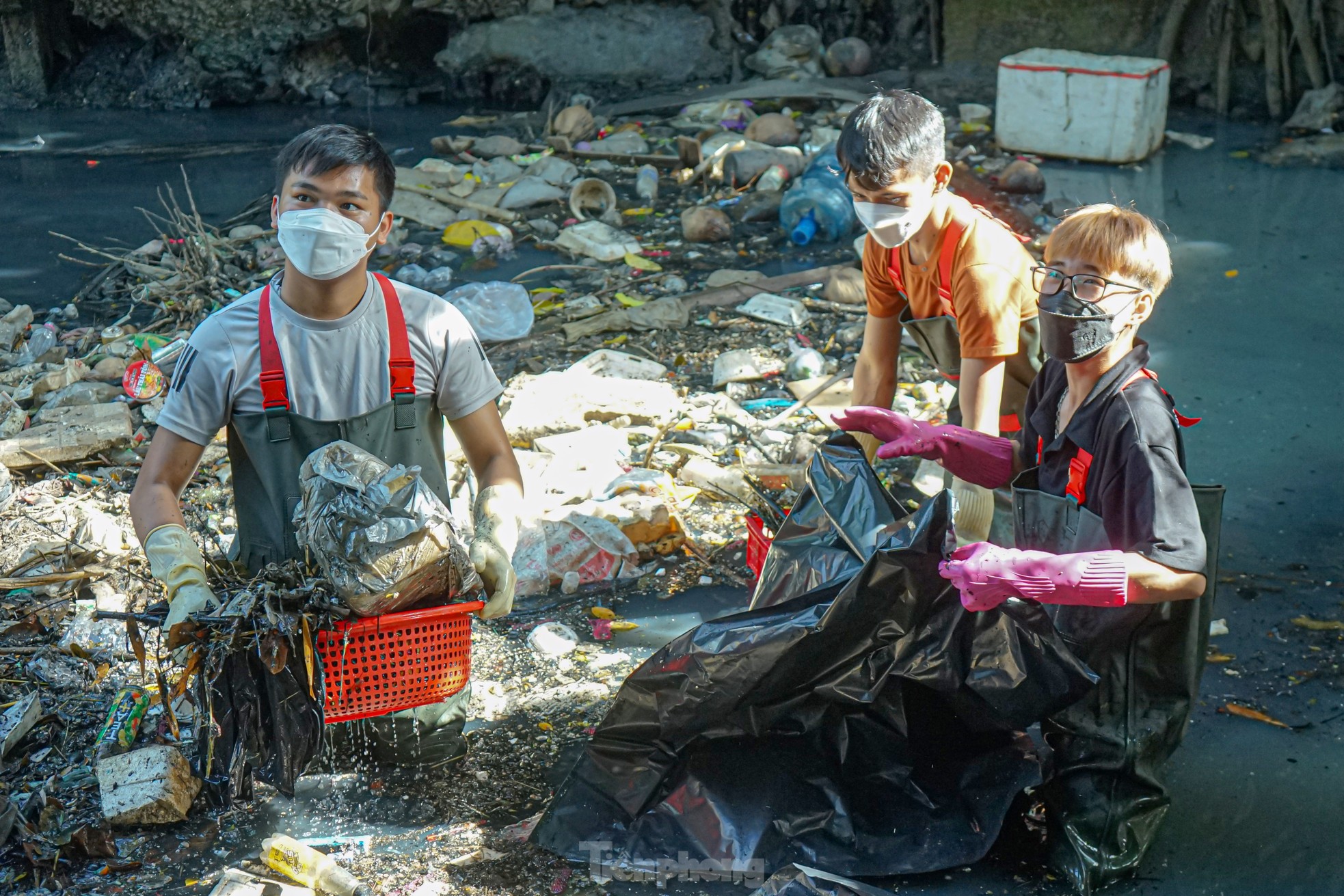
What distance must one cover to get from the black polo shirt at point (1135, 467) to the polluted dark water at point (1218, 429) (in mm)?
872

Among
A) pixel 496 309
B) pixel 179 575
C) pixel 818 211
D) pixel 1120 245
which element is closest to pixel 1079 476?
pixel 1120 245

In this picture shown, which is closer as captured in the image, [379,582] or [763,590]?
[379,582]

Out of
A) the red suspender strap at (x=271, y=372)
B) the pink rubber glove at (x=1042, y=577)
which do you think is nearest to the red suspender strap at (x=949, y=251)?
the pink rubber glove at (x=1042, y=577)

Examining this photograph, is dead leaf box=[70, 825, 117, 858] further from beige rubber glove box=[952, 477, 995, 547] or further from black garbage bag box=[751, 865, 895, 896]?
beige rubber glove box=[952, 477, 995, 547]

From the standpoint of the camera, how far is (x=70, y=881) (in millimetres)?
2625

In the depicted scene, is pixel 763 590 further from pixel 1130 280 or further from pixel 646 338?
pixel 646 338

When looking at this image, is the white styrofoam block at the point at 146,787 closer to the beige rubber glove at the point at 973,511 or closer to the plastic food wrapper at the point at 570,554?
the plastic food wrapper at the point at 570,554

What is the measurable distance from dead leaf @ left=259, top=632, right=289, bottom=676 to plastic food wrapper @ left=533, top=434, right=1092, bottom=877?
0.75 meters

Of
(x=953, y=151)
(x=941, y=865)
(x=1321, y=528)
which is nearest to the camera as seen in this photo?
(x=941, y=865)

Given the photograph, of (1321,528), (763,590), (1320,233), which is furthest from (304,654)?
(1320,233)

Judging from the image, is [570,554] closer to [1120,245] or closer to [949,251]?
[949,251]

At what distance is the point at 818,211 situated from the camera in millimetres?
7270

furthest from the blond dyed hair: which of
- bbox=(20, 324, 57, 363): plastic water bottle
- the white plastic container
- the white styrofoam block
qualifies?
the white plastic container

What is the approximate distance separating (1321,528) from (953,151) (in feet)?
18.0
